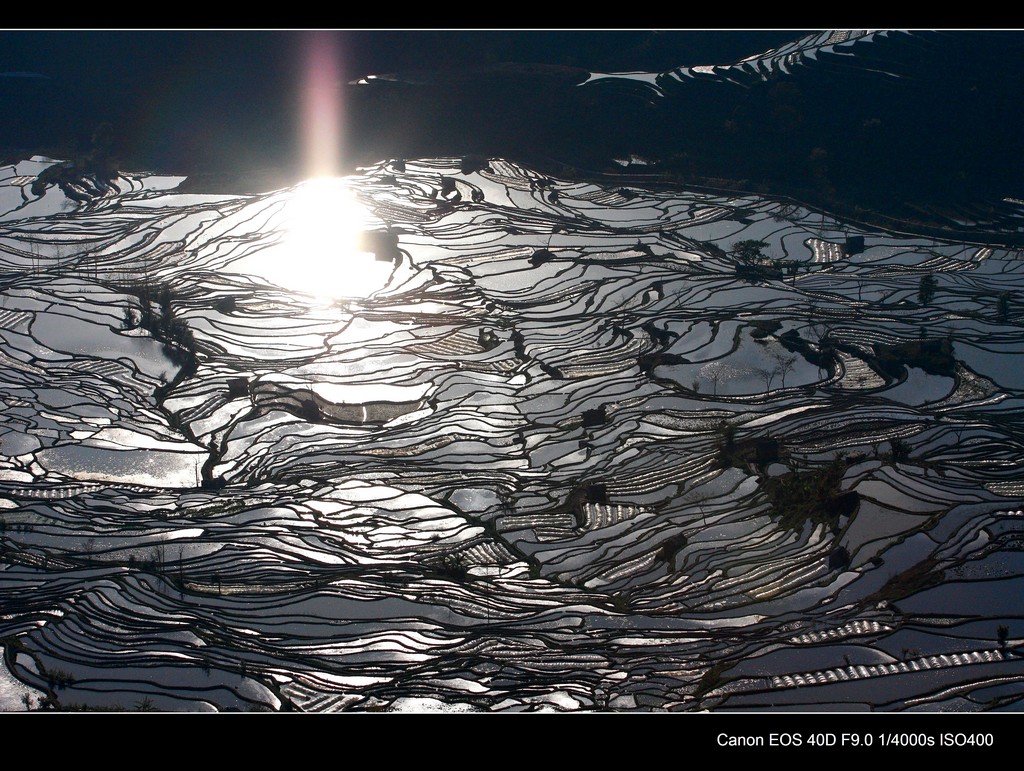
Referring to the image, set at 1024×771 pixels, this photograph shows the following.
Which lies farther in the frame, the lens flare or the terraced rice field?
the lens flare

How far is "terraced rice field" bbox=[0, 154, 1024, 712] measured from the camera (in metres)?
5.39

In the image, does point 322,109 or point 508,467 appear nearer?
point 508,467

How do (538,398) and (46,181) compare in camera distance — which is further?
(46,181)

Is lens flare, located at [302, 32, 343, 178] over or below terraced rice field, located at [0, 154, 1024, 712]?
over

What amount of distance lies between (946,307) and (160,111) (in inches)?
364

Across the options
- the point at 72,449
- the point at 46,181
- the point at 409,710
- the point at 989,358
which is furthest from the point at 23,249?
the point at 989,358

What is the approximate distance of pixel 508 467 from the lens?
7.03 metres

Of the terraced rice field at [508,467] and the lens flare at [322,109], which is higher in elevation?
the lens flare at [322,109]

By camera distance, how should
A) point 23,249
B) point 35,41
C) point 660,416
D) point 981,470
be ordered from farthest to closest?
point 35,41, point 23,249, point 660,416, point 981,470

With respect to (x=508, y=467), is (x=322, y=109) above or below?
above

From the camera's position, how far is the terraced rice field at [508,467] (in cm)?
539

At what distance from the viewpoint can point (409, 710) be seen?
16.7 ft

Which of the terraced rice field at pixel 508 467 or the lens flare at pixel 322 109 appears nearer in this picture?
the terraced rice field at pixel 508 467

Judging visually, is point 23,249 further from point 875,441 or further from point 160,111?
point 875,441
